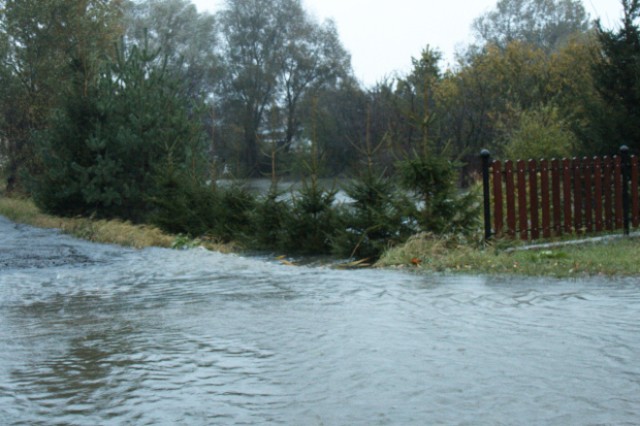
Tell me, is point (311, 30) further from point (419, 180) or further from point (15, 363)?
point (15, 363)

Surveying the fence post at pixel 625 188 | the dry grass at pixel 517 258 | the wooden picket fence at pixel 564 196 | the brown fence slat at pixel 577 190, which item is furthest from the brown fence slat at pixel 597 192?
the dry grass at pixel 517 258

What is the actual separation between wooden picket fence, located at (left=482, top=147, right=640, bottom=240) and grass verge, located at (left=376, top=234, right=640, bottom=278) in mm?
854

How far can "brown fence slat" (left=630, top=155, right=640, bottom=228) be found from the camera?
1633 centimetres

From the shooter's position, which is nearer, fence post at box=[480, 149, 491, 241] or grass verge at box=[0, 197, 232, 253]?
fence post at box=[480, 149, 491, 241]

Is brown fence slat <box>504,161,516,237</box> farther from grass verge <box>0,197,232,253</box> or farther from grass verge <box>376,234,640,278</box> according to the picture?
grass verge <box>0,197,232,253</box>

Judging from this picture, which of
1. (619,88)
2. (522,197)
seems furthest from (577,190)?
(619,88)

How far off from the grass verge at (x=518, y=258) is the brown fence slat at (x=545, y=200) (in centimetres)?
90

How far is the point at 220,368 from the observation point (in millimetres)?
6562

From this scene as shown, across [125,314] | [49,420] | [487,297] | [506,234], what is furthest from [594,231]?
[49,420]

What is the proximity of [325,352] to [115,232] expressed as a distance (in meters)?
14.2

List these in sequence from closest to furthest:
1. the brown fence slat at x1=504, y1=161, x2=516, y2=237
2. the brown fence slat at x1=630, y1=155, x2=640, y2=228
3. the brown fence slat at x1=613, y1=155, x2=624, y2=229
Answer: the brown fence slat at x1=504, y1=161, x2=516, y2=237, the brown fence slat at x1=613, y1=155, x2=624, y2=229, the brown fence slat at x1=630, y1=155, x2=640, y2=228

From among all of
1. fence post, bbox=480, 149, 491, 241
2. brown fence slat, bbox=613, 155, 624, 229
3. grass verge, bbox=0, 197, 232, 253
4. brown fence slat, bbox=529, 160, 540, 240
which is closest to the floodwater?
fence post, bbox=480, 149, 491, 241

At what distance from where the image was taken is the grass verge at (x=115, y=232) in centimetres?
1912

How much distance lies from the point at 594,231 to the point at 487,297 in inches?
287
